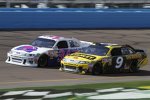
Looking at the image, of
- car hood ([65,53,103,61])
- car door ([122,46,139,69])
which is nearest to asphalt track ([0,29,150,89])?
car door ([122,46,139,69])

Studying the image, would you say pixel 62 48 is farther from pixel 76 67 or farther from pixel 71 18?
pixel 71 18

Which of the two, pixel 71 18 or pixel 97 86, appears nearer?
pixel 97 86

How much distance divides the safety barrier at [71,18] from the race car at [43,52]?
36.3 feet

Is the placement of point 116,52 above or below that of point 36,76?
above

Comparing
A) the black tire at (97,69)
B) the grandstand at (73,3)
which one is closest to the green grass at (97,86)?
the black tire at (97,69)

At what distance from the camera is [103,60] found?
60.8 feet

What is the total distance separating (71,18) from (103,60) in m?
16.6

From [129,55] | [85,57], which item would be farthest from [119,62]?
[85,57]

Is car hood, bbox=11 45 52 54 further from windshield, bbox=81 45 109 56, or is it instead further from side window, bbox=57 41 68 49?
windshield, bbox=81 45 109 56

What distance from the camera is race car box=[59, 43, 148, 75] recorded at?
18.2 m

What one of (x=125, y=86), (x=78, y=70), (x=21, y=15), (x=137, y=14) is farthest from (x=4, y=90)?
(x=137, y=14)

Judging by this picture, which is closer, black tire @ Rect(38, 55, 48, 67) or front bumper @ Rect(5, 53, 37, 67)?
front bumper @ Rect(5, 53, 37, 67)

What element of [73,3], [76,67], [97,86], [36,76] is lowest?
[97,86]

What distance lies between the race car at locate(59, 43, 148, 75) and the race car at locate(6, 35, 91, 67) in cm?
119
